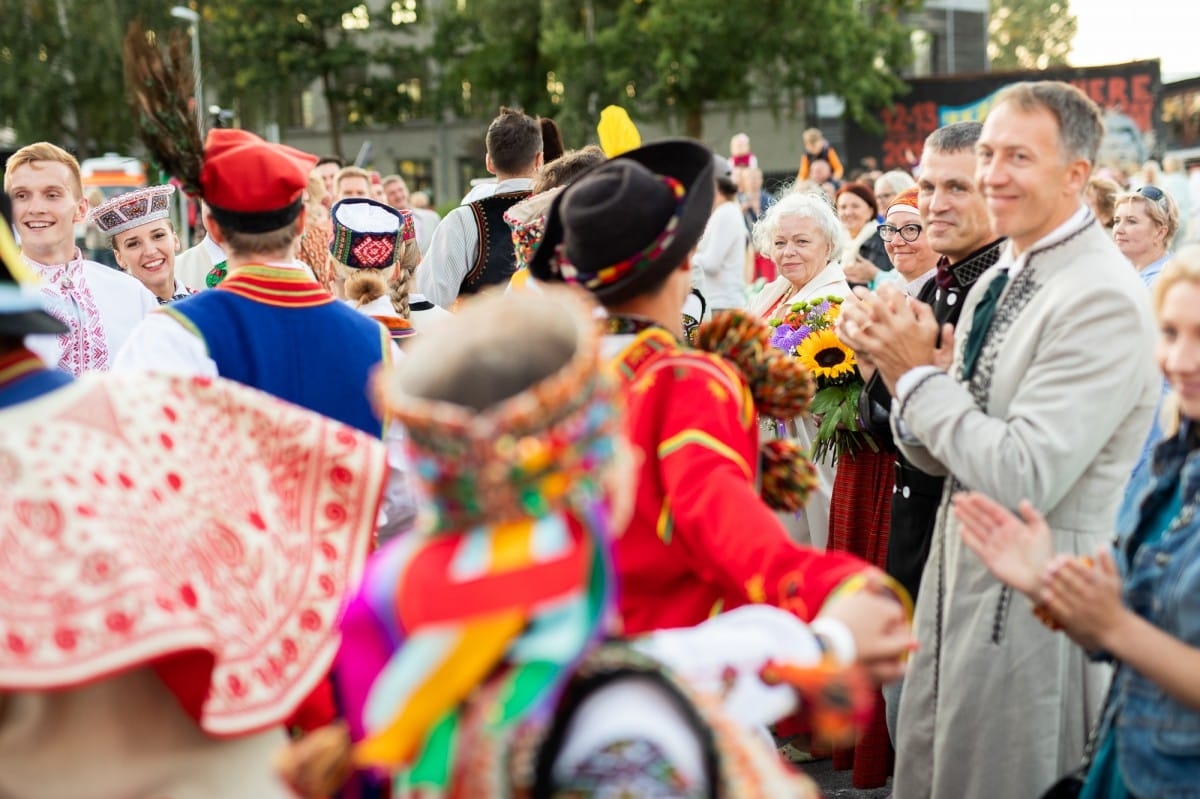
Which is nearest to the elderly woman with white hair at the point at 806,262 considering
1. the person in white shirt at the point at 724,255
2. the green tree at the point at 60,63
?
the person in white shirt at the point at 724,255

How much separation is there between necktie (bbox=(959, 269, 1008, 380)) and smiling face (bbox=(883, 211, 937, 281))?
7.31ft

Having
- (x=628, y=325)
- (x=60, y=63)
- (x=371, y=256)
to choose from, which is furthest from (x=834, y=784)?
(x=60, y=63)

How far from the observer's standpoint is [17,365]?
213 cm

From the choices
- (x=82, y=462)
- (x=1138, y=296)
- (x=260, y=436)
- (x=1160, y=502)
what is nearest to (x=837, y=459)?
(x=1138, y=296)

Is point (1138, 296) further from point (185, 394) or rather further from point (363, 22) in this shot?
A: point (363, 22)

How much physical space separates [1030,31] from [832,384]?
75.6 m

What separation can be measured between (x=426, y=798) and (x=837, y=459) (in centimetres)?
406

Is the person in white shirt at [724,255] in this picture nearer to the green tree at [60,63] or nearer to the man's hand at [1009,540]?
the man's hand at [1009,540]

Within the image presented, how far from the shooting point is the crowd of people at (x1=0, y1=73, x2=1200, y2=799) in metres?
1.58

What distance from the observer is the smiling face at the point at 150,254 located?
5992 mm

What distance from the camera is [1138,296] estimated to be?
3105mm

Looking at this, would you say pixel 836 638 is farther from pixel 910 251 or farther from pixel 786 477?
pixel 910 251

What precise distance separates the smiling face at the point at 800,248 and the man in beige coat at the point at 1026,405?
8.71 feet

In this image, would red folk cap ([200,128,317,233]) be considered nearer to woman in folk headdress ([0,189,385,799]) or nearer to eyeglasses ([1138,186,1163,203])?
woman in folk headdress ([0,189,385,799])
